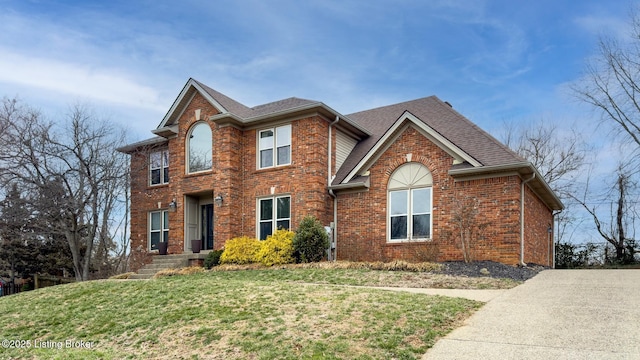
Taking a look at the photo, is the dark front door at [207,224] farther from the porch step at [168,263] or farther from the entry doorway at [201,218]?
the porch step at [168,263]

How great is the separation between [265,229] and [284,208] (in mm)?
1146

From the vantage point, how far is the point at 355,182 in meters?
17.2

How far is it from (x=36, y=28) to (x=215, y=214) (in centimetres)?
854

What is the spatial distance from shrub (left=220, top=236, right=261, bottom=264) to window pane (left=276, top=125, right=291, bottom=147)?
3.85 meters

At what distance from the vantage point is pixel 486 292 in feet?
34.3

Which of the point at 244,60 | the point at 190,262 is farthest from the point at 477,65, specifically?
the point at 190,262

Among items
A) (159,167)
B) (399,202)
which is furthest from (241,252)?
(159,167)

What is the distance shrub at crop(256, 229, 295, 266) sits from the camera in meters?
16.2

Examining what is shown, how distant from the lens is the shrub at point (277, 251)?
16172mm

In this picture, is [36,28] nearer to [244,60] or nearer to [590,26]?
[244,60]

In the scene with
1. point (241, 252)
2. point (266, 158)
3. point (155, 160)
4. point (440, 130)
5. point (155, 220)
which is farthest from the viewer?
point (155, 160)

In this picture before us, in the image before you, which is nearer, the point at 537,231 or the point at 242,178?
the point at 537,231

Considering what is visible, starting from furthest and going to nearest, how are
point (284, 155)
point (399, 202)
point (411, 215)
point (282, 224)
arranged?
point (284, 155), point (282, 224), point (399, 202), point (411, 215)

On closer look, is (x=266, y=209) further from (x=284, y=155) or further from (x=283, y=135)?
(x=283, y=135)
